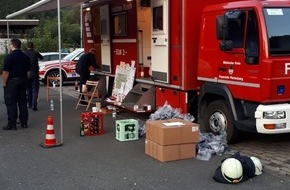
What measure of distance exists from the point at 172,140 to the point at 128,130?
172 centimetres

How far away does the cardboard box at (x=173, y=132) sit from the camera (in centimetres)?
644

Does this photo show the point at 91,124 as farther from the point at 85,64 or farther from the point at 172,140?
the point at 85,64

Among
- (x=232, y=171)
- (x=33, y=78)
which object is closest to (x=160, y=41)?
(x=232, y=171)

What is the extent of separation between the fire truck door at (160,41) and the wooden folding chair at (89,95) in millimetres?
2995

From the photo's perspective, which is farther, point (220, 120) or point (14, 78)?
point (14, 78)

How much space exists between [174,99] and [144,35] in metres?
2.66

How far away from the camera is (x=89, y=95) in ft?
40.5

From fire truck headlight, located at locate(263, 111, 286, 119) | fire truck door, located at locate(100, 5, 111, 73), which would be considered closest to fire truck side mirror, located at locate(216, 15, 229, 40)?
fire truck headlight, located at locate(263, 111, 286, 119)

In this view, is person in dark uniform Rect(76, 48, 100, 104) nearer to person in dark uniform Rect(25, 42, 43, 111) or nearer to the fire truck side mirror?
person in dark uniform Rect(25, 42, 43, 111)

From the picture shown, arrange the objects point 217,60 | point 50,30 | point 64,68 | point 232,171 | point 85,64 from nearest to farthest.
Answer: point 232,171, point 217,60, point 85,64, point 64,68, point 50,30

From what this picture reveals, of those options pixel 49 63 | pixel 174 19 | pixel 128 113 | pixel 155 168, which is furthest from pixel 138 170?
pixel 49 63

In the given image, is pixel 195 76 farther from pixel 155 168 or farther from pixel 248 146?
pixel 155 168

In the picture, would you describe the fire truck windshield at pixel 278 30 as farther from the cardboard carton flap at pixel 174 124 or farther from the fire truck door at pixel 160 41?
the fire truck door at pixel 160 41

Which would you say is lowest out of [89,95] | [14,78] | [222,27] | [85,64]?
[89,95]
